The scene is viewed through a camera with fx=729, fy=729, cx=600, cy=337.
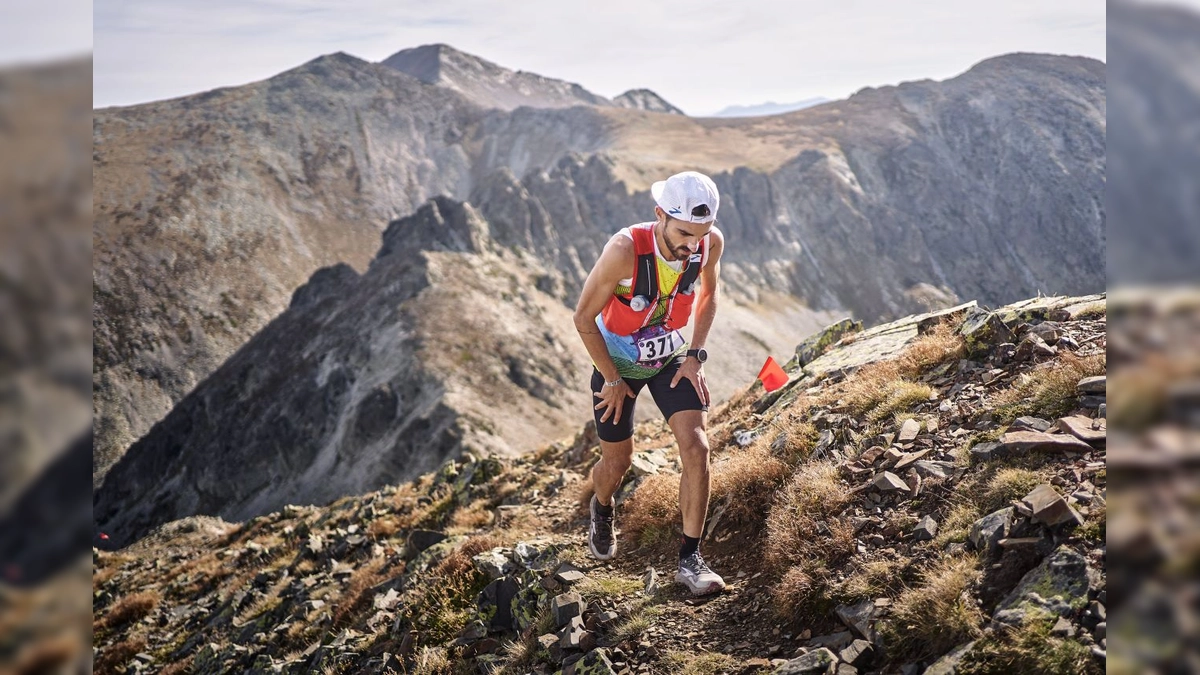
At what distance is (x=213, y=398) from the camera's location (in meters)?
83.6

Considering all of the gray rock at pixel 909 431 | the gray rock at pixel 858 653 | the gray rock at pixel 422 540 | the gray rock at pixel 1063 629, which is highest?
the gray rock at pixel 909 431

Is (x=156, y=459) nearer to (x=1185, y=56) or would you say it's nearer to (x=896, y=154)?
(x=1185, y=56)

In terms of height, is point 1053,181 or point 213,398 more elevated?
point 1053,181

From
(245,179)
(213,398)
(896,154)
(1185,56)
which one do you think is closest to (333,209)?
(245,179)

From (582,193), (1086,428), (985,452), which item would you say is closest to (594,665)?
(985,452)

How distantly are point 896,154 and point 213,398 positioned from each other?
149 m

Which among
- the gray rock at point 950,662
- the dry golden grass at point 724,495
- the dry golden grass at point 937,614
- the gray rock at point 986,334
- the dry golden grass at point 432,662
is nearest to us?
the gray rock at point 950,662

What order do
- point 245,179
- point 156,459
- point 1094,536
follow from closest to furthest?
1. point 1094,536
2. point 156,459
3. point 245,179

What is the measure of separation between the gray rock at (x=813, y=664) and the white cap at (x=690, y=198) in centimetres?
363

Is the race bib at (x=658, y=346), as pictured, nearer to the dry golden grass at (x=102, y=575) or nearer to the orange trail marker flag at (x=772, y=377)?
the orange trail marker flag at (x=772, y=377)

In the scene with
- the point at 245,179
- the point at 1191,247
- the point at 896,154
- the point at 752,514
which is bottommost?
the point at 752,514

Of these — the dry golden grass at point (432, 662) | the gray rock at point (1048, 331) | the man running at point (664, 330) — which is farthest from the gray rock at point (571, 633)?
the gray rock at point (1048, 331)

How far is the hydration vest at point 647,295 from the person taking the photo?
6.92 meters

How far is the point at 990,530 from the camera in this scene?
219 inches
